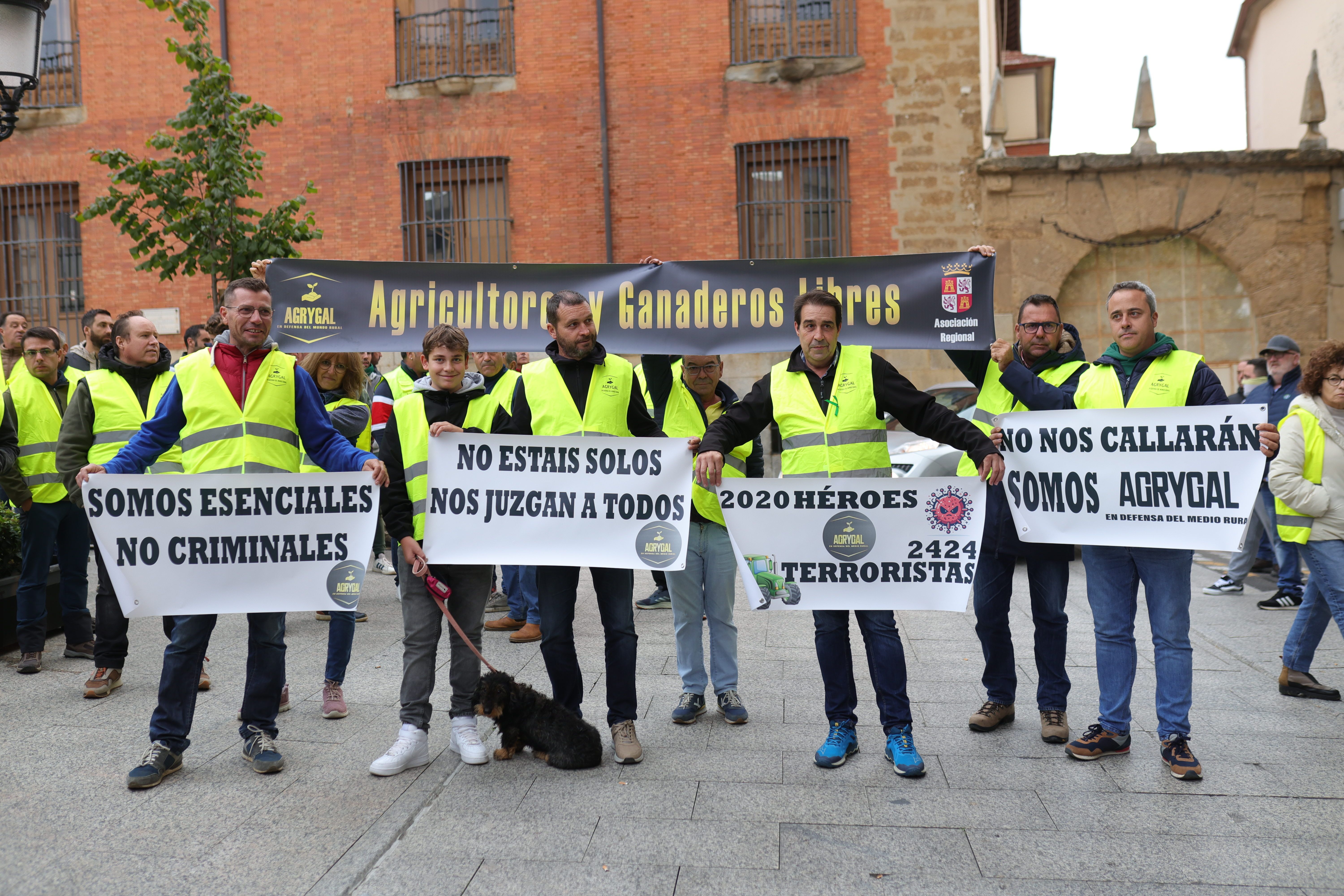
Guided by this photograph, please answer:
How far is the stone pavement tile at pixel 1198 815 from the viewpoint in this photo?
364 cm

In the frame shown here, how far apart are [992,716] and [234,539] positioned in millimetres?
3732

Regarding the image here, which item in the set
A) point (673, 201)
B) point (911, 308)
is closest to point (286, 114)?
point (673, 201)

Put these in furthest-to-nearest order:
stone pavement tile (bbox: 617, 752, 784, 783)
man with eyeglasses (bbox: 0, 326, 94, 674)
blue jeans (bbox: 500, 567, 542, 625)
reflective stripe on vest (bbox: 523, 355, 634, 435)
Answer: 1. blue jeans (bbox: 500, 567, 542, 625)
2. man with eyeglasses (bbox: 0, 326, 94, 674)
3. reflective stripe on vest (bbox: 523, 355, 634, 435)
4. stone pavement tile (bbox: 617, 752, 784, 783)

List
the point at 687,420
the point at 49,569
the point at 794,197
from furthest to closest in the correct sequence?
the point at 794,197 → the point at 49,569 → the point at 687,420

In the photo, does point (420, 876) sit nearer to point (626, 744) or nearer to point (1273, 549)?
point (626, 744)

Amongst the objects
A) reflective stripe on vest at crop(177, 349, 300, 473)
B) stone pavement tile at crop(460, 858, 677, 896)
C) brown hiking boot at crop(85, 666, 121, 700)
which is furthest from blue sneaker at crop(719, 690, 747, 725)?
brown hiking boot at crop(85, 666, 121, 700)

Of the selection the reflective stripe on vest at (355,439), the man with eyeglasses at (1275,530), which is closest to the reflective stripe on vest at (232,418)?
the reflective stripe on vest at (355,439)

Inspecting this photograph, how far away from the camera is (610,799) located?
4.04 meters

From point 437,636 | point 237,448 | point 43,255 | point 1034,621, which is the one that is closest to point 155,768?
point 437,636

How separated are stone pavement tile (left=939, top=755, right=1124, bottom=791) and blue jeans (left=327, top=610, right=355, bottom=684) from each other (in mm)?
3100

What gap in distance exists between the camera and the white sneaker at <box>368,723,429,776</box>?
4305 millimetres

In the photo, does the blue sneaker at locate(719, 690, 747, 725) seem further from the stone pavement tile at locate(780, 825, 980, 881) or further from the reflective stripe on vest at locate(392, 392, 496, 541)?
the reflective stripe on vest at locate(392, 392, 496, 541)

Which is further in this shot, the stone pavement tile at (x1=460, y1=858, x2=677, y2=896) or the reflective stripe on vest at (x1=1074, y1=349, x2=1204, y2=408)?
the reflective stripe on vest at (x1=1074, y1=349, x2=1204, y2=408)

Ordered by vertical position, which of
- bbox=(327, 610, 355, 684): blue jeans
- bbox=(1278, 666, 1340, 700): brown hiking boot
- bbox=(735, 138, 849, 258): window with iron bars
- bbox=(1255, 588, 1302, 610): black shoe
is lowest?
bbox=(1255, 588, 1302, 610): black shoe
